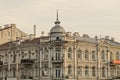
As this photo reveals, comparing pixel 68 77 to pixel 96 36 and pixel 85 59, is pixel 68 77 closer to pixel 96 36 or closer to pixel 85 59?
pixel 85 59

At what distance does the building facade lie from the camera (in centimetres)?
5975

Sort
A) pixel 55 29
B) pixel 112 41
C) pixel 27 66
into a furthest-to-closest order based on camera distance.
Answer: pixel 112 41 < pixel 27 66 < pixel 55 29

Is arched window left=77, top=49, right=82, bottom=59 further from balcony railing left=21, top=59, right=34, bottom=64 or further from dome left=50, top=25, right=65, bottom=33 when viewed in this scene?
balcony railing left=21, top=59, right=34, bottom=64

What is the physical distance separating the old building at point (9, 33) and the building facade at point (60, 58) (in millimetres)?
5172

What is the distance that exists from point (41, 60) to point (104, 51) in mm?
10843

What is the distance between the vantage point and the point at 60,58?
195 ft

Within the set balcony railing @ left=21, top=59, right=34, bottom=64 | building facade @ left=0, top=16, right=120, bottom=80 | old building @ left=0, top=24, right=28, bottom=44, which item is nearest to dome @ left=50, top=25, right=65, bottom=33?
building facade @ left=0, top=16, right=120, bottom=80

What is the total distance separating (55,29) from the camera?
59531mm

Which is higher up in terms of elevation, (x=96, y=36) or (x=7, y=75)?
(x=96, y=36)

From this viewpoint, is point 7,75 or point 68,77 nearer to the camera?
point 68,77

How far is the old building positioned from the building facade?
17.0 feet

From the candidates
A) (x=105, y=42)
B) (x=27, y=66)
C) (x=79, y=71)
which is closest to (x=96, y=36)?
(x=105, y=42)

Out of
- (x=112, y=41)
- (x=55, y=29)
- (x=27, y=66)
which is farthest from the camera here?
Result: (x=112, y=41)

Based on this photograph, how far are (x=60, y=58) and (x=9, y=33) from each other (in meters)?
19.2
